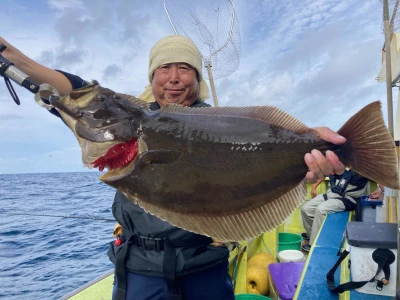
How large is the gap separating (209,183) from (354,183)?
7.44 meters

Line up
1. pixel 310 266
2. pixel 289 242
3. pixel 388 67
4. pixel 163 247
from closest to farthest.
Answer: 1. pixel 163 247
2. pixel 310 266
3. pixel 388 67
4. pixel 289 242

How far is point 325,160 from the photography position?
2.00 meters

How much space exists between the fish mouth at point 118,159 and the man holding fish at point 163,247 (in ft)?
2.04

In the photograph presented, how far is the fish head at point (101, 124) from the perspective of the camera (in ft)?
6.49

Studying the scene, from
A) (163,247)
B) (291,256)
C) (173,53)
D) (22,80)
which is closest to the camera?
(22,80)

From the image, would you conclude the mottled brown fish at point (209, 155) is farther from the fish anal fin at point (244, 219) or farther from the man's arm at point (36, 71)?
the man's arm at point (36, 71)

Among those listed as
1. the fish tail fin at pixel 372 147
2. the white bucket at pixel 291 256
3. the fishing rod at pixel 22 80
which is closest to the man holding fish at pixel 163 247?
the fishing rod at pixel 22 80

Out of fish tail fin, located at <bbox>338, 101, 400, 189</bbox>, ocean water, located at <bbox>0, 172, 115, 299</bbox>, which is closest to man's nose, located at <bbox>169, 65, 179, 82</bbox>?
fish tail fin, located at <bbox>338, 101, 400, 189</bbox>

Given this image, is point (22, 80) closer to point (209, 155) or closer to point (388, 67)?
point (209, 155)

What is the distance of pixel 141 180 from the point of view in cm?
198

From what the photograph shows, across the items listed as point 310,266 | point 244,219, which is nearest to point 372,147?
point 244,219

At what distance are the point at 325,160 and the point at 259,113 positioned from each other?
0.49 m

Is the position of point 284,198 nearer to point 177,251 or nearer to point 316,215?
point 177,251

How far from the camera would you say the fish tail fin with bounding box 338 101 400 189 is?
188 cm
